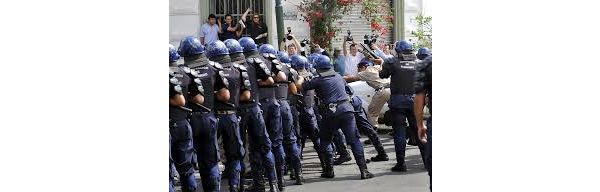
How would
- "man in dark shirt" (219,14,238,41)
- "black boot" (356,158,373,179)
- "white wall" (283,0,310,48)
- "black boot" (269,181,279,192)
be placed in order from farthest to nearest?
"white wall" (283,0,310,48) → "black boot" (356,158,373,179) → "man in dark shirt" (219,14,238,41) → "black boot" (269,181,279,192)

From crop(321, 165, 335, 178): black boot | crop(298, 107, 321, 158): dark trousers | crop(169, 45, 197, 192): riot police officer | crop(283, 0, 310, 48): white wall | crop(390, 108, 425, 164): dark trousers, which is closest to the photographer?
crop(169, 45, 197, 192): riot police officer

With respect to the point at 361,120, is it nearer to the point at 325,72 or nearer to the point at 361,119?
the point at 361,119

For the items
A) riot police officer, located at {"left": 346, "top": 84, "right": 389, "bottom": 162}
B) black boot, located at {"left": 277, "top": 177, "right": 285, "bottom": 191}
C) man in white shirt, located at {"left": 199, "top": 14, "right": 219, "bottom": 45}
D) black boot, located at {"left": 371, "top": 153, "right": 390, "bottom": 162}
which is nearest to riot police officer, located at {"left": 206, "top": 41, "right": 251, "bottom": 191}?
man in white shirt, located at {"left": 199, "top": 14, "right": 219, "bottom": 45}

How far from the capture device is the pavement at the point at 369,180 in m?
9.45

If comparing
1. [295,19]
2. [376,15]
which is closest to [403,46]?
[376,15]

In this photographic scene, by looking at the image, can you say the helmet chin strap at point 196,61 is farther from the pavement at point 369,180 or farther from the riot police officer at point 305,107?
the riot police officer at point 305,107

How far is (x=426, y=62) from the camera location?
694 centimetres

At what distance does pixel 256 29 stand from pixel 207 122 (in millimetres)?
2964

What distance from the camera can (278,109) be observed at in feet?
29.8

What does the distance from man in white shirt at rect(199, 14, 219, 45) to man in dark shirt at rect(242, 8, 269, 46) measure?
0.86 metres

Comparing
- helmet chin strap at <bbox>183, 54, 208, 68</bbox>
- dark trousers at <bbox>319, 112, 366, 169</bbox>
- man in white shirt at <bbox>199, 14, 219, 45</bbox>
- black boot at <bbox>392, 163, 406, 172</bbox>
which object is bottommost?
black boot at <bbox>392, 163, 406, 172</bbox>

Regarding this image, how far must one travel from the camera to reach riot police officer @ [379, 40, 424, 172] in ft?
33.8

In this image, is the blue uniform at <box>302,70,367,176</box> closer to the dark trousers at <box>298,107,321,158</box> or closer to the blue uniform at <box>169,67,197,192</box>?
the dark trousers at <box>298,107,321,158</box>

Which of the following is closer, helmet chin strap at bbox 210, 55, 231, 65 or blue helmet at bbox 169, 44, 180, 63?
blue helmet at bbox 169, 44, 180, 63
